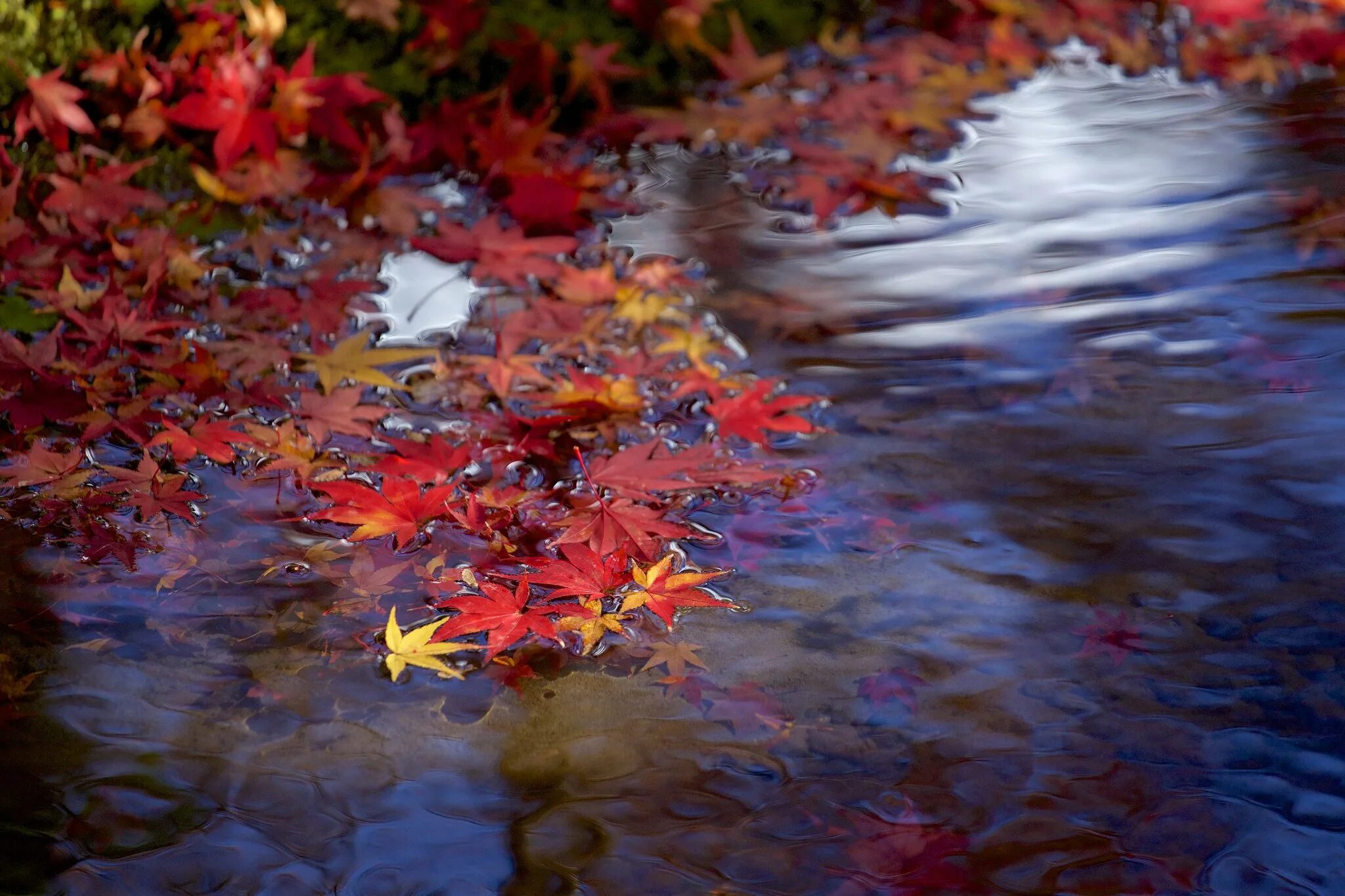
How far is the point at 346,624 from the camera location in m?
1.57

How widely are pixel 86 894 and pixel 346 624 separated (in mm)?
463

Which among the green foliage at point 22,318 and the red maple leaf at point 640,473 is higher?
the green foliage at point 22,318

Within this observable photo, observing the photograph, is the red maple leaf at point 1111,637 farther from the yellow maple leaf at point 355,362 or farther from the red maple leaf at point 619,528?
the yellow maple leaf at point 355,362

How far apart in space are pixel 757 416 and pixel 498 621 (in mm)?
627

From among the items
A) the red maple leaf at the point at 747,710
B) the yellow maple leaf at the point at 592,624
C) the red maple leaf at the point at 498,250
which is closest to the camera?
the red maple leaf at the point at 747,710

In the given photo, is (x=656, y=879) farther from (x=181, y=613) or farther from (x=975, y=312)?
(x=975, y=312)

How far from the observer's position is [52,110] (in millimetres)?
2416

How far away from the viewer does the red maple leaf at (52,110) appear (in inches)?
94.4

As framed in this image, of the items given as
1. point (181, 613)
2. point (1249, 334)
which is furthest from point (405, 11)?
point (1249, 334)

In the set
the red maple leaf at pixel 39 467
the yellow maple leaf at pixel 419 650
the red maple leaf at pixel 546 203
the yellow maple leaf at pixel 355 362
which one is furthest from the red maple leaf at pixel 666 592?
the red maple leaf at pixel 546 203

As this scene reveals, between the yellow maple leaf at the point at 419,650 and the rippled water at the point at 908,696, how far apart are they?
1.6 inches

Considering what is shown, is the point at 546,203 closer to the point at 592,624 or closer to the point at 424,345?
the point at 424,345

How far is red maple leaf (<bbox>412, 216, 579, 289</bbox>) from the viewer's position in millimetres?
2307

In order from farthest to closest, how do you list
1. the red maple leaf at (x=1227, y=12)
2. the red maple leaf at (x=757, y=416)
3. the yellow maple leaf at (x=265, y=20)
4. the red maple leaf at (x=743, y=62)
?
the red maple leaf at (x=1227, y=12)
the red maple leaf at (x=743, y=62)
the yellow maple leaf at (x=265, y=20)
the red maple leaf at (x=757, y=416)
